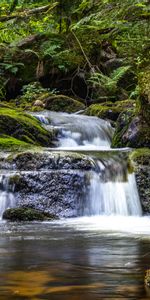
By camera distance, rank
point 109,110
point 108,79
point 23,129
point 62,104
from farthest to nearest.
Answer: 1. point 62,104
2. point 108,79
3. point 109,110
4. point 23,129

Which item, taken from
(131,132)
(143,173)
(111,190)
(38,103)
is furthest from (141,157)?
(38,103)

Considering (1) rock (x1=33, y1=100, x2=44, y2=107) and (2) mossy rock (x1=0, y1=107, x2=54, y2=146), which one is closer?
(2) mossy rock (x1=0, y1=107, x2=54, y2=146)

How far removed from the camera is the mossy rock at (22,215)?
6988 mm

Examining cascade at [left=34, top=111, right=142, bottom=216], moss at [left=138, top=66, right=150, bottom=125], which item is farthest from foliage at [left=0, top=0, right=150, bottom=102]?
cascade at [left=34, top=111, right=142, bottom=216]

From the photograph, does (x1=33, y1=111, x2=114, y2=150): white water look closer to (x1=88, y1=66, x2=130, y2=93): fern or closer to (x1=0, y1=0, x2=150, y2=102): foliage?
(x1=0, y1=0, x2=150, y2=102): foliage

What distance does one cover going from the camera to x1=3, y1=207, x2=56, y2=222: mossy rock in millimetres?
6988

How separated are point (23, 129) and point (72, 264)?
753cm

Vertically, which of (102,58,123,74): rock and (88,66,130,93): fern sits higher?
(102,58,123,74): rock

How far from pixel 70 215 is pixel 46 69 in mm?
10607

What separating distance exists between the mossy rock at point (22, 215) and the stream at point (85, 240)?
29 cm

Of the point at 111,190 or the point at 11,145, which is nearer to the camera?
the point at 111,190

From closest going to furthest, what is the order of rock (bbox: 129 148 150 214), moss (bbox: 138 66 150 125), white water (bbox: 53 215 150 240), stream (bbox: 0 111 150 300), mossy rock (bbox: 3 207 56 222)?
stream (bbox: 0 111 150 300) → white water (bbox: 53 215 150 240) → mossy rock (bbox: 3 207 56 222) → rock (bbox: 129 148 150 214) → moss (bbox: 138 66 150 125)

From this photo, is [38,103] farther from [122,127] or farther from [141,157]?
[141,157]

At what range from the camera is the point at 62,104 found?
49.9ft
